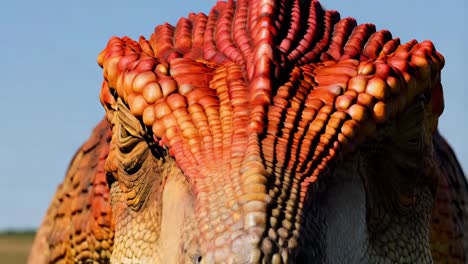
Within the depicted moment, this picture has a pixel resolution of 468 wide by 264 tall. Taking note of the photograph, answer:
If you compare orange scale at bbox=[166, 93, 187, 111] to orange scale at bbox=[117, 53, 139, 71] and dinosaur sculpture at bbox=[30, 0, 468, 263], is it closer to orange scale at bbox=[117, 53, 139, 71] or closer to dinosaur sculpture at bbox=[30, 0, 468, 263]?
dinosaur sculpture at bbox=[30, 0, 468, 263]

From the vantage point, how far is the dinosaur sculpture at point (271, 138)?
5.77m

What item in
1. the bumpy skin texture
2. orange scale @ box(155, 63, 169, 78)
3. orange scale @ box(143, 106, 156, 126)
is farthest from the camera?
the bumpy skin texture

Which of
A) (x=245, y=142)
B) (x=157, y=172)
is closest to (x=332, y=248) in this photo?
(x=245, y=142)

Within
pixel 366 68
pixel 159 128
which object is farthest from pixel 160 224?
pixel 366 68

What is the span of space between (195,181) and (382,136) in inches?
47.3

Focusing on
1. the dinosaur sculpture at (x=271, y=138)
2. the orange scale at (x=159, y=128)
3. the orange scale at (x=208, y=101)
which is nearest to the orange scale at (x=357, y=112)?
the dinosaur sculpture at (x=271, y=138)

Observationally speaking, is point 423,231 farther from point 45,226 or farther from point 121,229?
point 45,226

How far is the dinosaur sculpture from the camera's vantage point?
18.9ft

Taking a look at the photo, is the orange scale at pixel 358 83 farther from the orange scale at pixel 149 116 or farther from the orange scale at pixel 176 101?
the orange scale at pixel 149 116

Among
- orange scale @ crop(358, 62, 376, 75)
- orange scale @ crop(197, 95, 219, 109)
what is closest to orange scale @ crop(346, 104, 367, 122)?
orange scale @ crop(358, 62, 376, 75)

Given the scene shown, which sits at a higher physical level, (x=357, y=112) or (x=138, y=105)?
(x=138, y=105)

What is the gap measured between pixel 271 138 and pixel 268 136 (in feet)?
0.07

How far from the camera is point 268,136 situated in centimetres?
605

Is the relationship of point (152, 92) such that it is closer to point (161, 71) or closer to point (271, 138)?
point (161, 71)
